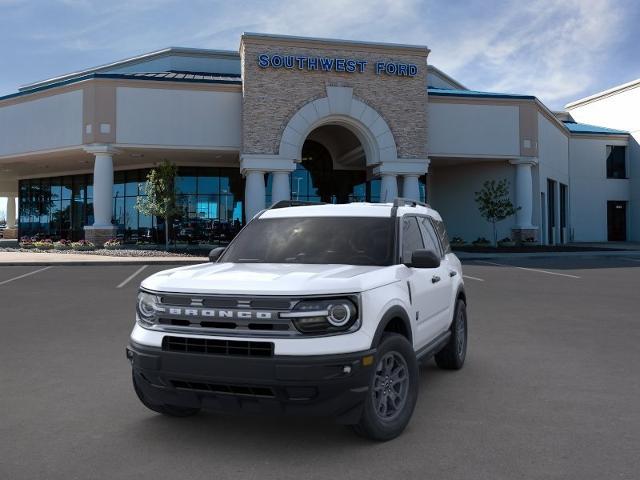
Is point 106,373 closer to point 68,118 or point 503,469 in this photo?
point 503,469

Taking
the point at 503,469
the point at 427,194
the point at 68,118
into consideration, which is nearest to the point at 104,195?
the point at 68,118

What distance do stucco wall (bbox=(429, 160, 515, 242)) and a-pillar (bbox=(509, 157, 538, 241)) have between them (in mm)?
A: 564

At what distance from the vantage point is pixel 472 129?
31.9 metres

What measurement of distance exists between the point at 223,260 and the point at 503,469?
304 centimetres

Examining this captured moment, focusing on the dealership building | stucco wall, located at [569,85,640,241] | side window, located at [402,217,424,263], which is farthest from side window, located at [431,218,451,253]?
stucco wall, located at [569,85,640,241]

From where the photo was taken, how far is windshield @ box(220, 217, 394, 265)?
5121 millimetres

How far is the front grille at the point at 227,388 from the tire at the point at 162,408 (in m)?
0.43

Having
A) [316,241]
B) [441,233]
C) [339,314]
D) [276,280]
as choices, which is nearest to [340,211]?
[316,241]

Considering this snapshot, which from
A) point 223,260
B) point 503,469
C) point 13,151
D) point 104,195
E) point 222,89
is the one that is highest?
point 222,89

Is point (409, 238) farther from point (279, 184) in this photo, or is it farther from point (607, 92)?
point (607, 92)

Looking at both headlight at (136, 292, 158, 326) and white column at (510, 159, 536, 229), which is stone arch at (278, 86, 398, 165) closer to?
white column at (510, 159, 536, 229)

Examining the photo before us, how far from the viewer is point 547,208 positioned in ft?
123

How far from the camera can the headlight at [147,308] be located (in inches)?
169

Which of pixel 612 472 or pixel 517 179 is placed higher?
pixel 517 179
